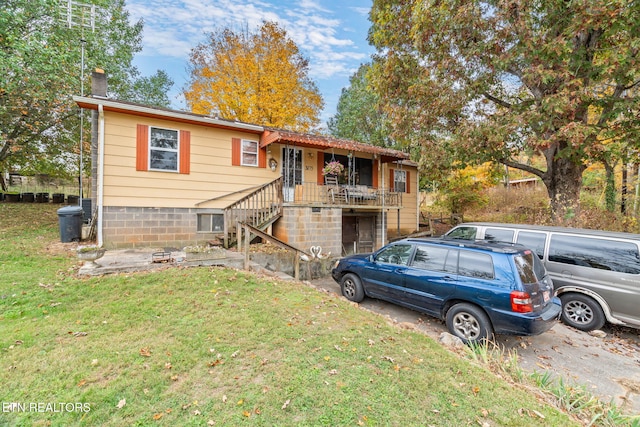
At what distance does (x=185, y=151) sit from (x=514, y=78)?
11751 mm

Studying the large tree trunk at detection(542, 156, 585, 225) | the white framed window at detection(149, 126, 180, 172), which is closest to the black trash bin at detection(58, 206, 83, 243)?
the white framed window at detection(149, 126, 180, 172)

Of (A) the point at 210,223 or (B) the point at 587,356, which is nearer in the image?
(B) the point at 587,356

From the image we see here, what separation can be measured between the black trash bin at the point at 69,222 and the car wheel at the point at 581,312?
12.7 m

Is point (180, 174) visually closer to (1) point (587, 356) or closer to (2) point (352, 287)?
(2) point (352, 287)

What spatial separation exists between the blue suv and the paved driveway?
53 centimetres

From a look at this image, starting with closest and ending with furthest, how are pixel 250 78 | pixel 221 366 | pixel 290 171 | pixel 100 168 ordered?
1. pixel 221 366
2. pixel 100 168
3. pixel 290 171
4. pixel 250 78

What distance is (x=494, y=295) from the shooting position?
430cm

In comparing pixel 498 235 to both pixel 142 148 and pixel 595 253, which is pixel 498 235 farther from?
pixel 142 148

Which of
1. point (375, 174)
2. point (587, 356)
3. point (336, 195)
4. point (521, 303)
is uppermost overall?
point (375, 174)

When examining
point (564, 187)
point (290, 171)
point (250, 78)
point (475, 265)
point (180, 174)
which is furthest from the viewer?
point (250, 78)

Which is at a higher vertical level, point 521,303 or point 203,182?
point 203,182

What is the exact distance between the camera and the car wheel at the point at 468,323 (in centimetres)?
444

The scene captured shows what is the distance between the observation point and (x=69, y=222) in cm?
827

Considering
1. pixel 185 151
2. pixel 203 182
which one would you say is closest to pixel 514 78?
pixel 203 182
